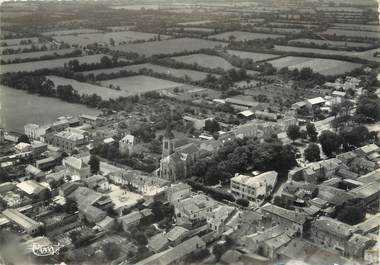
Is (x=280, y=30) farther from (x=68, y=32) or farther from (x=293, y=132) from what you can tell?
(x=293, y=132)

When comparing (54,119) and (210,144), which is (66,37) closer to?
(54,119)

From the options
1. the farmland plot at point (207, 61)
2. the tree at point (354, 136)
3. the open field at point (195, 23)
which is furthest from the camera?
the farmland plot at point (207, 61)

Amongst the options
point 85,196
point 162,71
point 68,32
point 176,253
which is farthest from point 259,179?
point 68,32

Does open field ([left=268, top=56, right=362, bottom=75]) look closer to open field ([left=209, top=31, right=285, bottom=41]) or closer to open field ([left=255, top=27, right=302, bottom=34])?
open field ([left=255, top=27, right=302, bottom=34])

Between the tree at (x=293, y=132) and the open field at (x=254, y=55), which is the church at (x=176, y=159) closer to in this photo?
the tree at (x=293, y=132)

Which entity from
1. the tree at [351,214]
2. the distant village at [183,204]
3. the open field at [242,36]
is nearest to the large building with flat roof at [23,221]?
the distant village at [183,204]

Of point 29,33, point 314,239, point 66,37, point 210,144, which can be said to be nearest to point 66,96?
point 29,33
